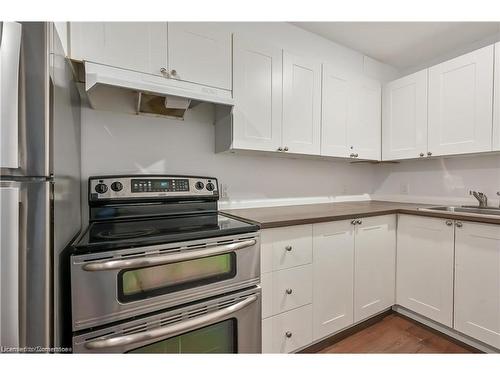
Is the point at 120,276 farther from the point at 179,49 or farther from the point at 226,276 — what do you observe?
the point at 179,49

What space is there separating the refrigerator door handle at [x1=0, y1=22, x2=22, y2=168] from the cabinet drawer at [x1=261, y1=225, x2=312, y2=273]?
1.05 m

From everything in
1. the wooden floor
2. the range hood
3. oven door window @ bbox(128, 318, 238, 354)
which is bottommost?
the wooden floor

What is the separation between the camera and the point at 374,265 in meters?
1.82

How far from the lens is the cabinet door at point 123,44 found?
1143 mm

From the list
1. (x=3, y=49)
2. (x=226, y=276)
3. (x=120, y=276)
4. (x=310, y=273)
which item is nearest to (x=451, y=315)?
(x=310, y=273)

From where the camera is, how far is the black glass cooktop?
35.7 inches

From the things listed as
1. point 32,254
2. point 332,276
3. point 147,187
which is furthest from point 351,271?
point 32,254

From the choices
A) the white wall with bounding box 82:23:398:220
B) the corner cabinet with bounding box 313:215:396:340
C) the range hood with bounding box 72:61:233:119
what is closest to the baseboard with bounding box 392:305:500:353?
the corner cabinet with bounding box 313:215:396:340

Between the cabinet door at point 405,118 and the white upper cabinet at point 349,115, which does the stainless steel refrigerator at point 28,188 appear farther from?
the cabinet door at point 405,118

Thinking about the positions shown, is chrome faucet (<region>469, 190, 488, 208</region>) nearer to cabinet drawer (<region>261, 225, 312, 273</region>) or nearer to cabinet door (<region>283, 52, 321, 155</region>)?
cabinet door (<region>283, 52, 321, 155</region>)

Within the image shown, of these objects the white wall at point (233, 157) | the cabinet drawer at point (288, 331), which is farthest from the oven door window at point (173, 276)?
the white wall at point (233, 157)

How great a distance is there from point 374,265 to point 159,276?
158 centimetres

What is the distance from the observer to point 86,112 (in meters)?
1.44

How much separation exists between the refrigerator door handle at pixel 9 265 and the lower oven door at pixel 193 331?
21cm
